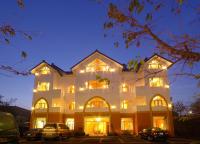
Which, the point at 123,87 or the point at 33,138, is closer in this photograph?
the point at 33,138

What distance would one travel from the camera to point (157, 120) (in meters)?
36.9

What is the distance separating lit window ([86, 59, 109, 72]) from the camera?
1581 inches

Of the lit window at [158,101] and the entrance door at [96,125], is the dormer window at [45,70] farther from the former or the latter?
the lit window at [158,101]

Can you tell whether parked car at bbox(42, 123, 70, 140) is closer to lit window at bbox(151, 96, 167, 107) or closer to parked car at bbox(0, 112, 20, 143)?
parked car at bbox(0, 112, 20, 143)

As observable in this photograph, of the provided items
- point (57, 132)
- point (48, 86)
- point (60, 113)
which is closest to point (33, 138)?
point (57, 132)

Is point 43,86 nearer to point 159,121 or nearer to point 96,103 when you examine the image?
point 96,103

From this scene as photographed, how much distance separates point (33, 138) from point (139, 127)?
16813 millimetres

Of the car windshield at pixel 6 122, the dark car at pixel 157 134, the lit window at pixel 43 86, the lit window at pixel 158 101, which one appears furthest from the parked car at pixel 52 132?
the lit window at pixel 43 86

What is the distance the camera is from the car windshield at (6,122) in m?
9.41

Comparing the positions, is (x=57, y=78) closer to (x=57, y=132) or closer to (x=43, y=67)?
(x=43, y=67)

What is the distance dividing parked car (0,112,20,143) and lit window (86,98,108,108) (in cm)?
2921

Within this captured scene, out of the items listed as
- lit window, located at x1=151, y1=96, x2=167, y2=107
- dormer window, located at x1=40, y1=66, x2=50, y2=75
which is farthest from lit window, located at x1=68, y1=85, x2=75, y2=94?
lit window, located at x1=151, y1=96, x2=167, y2=107

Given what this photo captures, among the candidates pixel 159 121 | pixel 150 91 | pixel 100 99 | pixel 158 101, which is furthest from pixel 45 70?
pixel 159 121

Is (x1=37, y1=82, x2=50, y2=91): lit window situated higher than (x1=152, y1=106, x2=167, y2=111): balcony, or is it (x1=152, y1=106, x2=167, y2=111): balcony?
(x1=37, y1=82, x2=50, y2=91): lit window
